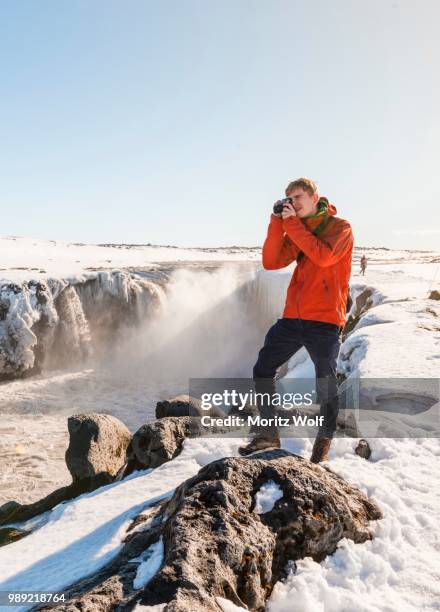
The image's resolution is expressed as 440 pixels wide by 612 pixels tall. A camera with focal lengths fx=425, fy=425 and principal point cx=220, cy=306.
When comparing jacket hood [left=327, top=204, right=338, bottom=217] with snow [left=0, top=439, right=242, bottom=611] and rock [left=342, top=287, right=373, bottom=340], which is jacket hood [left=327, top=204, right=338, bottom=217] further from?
rock [left=342, top=287, right=373, bottom=340]

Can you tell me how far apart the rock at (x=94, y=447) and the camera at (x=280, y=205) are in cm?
495

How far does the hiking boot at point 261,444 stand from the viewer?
4137 millimetres

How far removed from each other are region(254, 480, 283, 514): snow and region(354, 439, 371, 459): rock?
1955 millimetres

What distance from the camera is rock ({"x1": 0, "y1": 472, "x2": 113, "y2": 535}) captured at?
5.52 m

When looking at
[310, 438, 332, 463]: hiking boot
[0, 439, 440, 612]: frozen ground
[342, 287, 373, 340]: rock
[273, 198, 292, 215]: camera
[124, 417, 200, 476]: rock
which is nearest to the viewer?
[0, 439, 440, 612]: frozen ground

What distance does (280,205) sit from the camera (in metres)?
3.59

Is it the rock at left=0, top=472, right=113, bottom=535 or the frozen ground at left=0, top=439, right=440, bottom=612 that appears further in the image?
the rock at left=0, top=472, right=113, bottom=535

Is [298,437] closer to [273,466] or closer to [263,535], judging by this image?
[273,466]

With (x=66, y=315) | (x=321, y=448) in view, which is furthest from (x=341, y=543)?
(x=66, y=315)

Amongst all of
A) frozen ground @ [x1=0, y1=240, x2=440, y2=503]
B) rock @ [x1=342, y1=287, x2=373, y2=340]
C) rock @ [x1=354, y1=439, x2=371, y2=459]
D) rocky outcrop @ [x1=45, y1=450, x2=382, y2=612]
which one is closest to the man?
rock @ [x1=354, y1=439, x2=371, y2=459]

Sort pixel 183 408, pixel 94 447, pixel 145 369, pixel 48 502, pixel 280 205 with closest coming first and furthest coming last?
1. pixel 280 205
2. pixel 48 502
3. pixel 94 447
4. pixel 183 408
5. pixel 145 369

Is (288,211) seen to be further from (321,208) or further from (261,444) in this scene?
(261,444)

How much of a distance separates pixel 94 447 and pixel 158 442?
1910 millimetres

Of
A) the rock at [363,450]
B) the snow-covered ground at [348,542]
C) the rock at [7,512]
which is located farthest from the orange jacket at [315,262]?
the rock at [7,512]
